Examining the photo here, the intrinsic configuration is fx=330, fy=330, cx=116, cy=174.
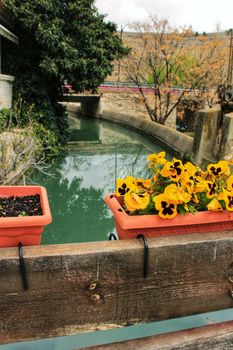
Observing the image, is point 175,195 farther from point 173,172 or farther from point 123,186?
point 123,186

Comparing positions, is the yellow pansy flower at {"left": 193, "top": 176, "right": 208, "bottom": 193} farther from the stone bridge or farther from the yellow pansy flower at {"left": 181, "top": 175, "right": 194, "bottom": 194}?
the stone bridge

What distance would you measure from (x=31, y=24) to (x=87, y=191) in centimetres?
505

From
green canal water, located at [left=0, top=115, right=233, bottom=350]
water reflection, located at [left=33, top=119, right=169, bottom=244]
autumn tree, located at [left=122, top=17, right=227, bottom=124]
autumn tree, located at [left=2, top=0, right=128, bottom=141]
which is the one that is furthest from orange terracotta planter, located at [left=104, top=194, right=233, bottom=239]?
autumn tree, located at [left=122, top=17, right=227, bottom=124]

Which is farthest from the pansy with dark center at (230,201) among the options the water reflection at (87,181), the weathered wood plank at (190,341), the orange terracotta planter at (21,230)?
the water reflection at (87,181)

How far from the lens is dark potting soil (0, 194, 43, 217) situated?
126 cm

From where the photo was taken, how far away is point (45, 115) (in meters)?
9.51

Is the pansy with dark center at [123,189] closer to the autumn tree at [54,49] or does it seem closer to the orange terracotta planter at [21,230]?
the orange terracotta planter at [21,230]

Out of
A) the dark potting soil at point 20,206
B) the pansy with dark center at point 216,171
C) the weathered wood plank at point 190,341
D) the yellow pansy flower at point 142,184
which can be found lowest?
the weathered wood plank at point 190,341

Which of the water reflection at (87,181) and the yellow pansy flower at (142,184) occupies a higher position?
the yellow pansy flower at (142,184)

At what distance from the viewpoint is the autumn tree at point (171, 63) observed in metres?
14.1

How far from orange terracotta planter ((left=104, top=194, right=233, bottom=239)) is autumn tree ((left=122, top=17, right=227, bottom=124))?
1361 cm

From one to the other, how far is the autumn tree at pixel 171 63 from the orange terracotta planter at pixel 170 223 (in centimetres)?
1361

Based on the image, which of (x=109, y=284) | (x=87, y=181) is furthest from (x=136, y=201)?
(x=87, y=181)

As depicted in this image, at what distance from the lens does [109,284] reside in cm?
100
